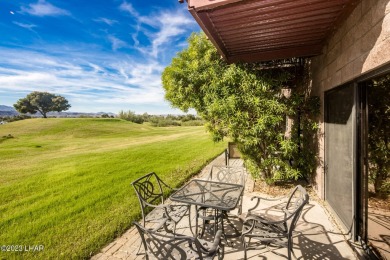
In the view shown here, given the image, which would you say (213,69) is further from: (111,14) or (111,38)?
(111,38)

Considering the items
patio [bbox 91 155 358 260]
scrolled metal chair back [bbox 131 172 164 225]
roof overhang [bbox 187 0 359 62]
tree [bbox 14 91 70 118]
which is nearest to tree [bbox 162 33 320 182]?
roof overhang [bbox 187 0 359 62]

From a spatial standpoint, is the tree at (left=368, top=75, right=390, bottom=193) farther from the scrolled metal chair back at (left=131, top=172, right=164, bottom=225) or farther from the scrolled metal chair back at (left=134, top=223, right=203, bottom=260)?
the scrolled metal chair back at (left=131, top=172, right=164, bottom=225)

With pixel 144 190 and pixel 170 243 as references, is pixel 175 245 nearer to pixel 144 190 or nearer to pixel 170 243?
pixel 170 243

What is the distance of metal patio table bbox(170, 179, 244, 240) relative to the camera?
3.23 meters

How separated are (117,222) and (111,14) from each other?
12.0 metres

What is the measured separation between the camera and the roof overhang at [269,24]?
3168 millimetres

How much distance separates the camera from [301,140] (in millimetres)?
5918

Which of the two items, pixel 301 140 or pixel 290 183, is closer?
pixel 301 140

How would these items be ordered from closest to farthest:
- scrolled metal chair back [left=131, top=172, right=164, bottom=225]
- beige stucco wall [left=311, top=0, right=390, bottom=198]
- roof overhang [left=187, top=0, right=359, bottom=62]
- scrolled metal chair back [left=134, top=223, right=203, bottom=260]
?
scrolled metal chair back [left=134, top=223, right=203, bottom=260] → beige stucco wall [left=311, top=0, right=390, bottom=198] → roof overhang [left=187, top=0, right=359, bottom=62] → scrolled metal chair back [left=131, top=172, right=164, bottom=225]

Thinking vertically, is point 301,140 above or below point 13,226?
above

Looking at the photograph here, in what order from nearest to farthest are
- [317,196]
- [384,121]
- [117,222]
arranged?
[384,121]
[117,222]
[317,196]

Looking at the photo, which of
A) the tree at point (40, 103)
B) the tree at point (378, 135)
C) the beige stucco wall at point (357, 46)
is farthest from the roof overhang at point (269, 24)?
the tree at point (40, 103)

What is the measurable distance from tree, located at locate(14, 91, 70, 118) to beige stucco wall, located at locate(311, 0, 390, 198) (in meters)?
73.3

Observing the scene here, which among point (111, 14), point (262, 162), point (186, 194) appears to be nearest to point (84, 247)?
point (186, 194)
